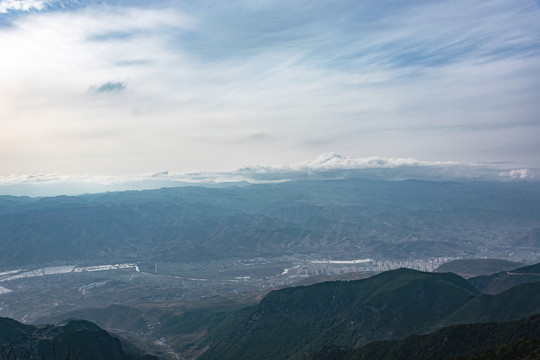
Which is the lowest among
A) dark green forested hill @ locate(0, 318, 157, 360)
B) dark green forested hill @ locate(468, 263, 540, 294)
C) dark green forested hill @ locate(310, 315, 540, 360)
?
dark green forested hill @ locate(468, 263, 540, 294)

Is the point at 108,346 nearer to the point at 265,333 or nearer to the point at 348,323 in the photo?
the point at 265,333

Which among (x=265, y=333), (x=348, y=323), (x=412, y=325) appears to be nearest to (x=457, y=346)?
(x=412, y=325)

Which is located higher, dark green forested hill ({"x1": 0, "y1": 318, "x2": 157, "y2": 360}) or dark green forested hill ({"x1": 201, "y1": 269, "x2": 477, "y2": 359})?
dark green forested hill ({"x1": 0, "y1": 318, "x2": 157, "y2": 360})

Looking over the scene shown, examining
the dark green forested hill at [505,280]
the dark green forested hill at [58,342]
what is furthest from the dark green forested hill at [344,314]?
the dark green forested hill at [58,342]

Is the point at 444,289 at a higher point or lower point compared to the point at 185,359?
higher

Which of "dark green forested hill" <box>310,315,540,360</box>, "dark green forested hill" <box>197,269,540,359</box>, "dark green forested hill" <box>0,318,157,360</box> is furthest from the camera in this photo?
"dark green forested hill" <box>197,269,540,359</box>

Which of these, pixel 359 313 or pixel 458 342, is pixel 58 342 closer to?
pixel 359 313

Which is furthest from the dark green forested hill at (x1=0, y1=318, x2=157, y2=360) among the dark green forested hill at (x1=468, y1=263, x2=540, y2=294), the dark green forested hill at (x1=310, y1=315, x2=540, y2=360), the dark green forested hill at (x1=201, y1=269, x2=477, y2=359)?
the dark green forested hill at (x1=468, y1=263, x2=540, y2=294)

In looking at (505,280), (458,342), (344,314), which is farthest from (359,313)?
(505,280)

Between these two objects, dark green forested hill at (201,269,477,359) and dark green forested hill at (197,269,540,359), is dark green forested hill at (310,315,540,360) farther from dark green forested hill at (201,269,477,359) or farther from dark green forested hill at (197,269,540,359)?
dark green forested hill at (201,269,477,359)
